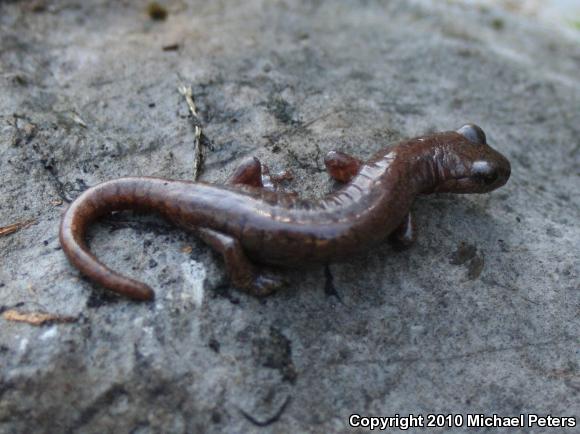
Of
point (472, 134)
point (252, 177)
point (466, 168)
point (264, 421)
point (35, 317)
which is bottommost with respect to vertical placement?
point (264, 421)

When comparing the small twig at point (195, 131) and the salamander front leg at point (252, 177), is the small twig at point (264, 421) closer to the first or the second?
the salamander front leg at point (252, 177)

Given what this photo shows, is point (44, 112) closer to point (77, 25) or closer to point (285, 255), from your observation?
point (77, 25)

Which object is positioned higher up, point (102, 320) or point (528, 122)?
point (528, 122)

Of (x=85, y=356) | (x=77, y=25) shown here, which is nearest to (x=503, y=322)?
(x=85, y=356)

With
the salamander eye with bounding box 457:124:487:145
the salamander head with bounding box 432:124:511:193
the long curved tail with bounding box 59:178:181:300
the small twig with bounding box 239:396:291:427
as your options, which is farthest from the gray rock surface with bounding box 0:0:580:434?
the salamander eye with bounding box 457:124:487:145

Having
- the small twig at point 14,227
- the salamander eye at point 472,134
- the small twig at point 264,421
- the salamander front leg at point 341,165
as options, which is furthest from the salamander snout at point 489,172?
the small twig at point 14,227

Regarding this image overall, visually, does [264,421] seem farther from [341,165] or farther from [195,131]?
[195,131]

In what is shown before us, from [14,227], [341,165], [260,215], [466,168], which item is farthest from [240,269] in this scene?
[466,168]
